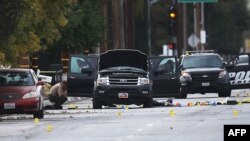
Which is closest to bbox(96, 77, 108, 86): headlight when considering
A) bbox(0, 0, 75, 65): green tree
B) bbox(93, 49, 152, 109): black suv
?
bbox(93, 49, 152, 109): black suv

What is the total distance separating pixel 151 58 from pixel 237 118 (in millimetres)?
14575

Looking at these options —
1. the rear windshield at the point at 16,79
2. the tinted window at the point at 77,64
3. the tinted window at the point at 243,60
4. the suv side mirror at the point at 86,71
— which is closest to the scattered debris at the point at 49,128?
the rear windshield at the point at 16,79

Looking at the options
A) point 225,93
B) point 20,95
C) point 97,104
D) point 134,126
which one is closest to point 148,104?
point 97,104

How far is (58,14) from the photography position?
37750mm

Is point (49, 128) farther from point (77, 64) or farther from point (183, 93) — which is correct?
point (183, 93)

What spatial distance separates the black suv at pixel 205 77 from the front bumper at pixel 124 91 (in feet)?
28.8

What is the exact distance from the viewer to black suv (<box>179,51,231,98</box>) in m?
45.3

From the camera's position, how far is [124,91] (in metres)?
36.6

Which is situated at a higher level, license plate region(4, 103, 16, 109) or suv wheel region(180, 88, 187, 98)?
suv wheel region(180, 88, 187, 98)

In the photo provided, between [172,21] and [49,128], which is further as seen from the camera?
[172,21]

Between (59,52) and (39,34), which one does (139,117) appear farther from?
(59,52)

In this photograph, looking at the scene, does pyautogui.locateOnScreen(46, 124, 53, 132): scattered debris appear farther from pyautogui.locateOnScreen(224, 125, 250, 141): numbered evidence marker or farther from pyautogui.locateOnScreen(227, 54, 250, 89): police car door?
pyautogui.locateOnScreen(227, 54, 250, 89): police car door

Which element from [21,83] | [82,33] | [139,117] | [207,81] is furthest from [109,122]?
[82,33]

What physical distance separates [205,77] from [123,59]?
7.67 metres
